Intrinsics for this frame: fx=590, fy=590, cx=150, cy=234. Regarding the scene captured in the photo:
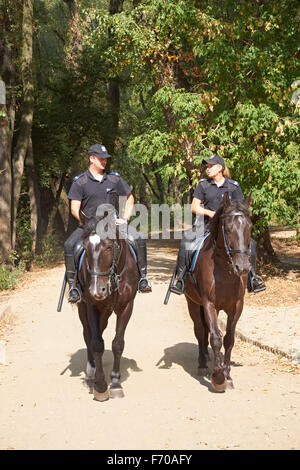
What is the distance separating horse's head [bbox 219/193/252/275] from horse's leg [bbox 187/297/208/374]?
6.01 feet

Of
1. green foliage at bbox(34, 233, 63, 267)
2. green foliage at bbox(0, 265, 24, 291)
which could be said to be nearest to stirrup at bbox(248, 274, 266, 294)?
green foliage at bbox(0, 265, 24, 291)

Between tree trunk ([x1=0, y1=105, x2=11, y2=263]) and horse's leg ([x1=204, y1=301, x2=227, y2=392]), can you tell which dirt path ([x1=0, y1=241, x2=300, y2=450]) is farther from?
tree trunk ([x1=0, y1=105, x2=11, y2=263])

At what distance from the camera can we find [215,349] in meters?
7.62

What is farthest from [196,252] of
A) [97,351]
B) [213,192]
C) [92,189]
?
[97,351]

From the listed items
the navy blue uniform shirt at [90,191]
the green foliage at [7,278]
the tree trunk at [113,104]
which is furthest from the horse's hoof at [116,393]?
the tree trunk at [113,104]

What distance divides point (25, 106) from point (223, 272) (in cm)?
1491

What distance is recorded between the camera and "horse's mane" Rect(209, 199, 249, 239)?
7.14m

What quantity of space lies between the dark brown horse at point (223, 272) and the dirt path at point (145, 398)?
2.02ft

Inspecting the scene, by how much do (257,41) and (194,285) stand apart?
9.46 m

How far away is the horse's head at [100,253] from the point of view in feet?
21.9

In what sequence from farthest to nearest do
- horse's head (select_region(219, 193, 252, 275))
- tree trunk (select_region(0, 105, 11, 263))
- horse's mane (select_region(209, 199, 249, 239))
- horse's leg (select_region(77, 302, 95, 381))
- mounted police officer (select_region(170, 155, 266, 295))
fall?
tree trunk (select_region(0, 105, 11, 263))
horse's leg (select_region(77, 302, 95, 381))
mounted police officer (select_region(170, 155, 266, 295))
horse's mane (select_region(209, 199, 249, 239))
horse's head (select_region(219, 193, 252, 275))

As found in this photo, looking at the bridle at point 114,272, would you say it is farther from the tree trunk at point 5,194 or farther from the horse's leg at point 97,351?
the tree trunk at point 5,194

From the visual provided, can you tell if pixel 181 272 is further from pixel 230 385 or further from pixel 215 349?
pixel 230 385
